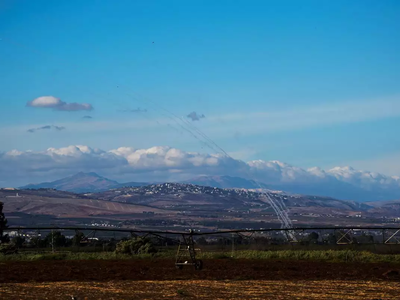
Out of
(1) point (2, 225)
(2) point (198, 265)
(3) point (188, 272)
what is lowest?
(3) point (188, 272)

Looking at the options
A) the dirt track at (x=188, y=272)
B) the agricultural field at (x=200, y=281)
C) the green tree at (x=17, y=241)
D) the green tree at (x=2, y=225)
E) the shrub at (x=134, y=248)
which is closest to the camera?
the agricultural field at (x=200, y=281)

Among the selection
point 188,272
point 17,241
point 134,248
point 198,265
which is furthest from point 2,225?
point 188,272

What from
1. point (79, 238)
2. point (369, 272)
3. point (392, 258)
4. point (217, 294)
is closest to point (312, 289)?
point (217, 294)

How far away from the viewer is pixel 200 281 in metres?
30.8

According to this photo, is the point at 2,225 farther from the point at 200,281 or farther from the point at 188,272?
the point at 200,281

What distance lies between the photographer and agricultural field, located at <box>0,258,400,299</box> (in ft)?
83.4

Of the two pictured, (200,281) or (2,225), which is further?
(2,225)

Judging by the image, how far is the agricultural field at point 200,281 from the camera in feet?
83.4

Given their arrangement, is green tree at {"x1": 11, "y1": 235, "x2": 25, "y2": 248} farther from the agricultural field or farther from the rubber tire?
the rubber tire

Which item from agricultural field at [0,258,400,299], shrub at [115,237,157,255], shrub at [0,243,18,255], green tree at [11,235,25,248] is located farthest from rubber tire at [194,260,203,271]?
green tree at [11,235,25,248]

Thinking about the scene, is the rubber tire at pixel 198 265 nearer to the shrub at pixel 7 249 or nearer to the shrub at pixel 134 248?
the shrub at pixel 134 248

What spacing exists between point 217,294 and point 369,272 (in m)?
11.8

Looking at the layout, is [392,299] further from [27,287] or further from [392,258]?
[392,258]

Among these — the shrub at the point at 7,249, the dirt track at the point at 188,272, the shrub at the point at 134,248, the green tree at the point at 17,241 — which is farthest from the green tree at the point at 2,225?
the dirt track at the point at 188,272
